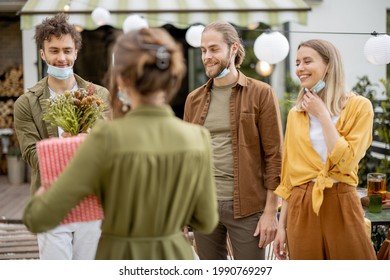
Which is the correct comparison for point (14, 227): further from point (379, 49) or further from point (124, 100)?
point (124, 100)

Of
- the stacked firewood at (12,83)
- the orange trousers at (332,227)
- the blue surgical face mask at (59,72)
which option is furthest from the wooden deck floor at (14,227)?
the orange trousers at (332,227)

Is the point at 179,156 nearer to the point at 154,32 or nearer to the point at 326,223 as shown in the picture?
the point at 154,32

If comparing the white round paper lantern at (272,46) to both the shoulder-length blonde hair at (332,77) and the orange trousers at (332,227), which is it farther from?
the orange trousers at (332,227)

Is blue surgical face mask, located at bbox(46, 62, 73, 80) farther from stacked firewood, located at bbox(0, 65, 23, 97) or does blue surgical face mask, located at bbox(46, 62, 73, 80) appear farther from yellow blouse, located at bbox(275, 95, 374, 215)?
stacked firewood, located at bbox(0, 65, 23, 97)

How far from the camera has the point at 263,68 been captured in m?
7.21

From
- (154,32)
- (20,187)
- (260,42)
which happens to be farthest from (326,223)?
(20,187)

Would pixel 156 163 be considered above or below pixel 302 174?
above

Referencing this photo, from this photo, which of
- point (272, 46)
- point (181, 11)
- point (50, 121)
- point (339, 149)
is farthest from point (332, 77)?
point (181, 11)

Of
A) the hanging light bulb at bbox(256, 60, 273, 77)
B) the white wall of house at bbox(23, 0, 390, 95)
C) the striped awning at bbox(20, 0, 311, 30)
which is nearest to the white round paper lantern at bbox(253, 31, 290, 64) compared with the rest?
the striped awning at bbox(20, 0, 311, 30)

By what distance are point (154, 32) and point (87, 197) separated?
50 cm

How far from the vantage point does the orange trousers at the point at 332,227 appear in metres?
2.42

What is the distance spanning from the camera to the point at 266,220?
8.60 ft

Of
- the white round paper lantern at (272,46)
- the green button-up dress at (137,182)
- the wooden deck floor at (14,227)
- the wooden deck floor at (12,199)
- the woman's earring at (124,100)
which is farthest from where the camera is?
the wooden deck floor at (12,199)

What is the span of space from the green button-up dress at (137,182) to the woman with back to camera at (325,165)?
3.00 ft
